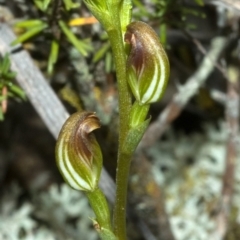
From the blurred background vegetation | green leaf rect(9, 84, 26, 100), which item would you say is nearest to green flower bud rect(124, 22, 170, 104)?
the blurred background vegetation

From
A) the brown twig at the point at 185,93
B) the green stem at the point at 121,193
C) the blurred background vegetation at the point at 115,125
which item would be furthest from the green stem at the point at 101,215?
the brown twig at the point at 185,93

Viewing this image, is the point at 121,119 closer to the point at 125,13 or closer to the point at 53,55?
the point at 125,13

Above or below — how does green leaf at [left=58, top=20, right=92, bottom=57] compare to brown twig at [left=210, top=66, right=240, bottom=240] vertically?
above

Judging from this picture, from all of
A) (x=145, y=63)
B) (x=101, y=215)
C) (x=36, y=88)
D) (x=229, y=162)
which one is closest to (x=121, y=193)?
(x=101, y=215)

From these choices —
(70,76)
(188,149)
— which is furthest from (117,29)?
(188,149)

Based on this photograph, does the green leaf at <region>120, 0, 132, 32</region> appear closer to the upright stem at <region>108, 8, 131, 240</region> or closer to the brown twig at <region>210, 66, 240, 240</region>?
the upright stem at <region>108, 8, 131, 240</region>

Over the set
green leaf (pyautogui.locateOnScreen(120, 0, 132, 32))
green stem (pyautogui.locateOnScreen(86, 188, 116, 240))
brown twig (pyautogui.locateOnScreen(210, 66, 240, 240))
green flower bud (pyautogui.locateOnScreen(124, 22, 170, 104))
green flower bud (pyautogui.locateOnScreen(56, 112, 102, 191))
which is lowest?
brown twig (pyautogui.locateOnScreen(210, 66, 240, 240))

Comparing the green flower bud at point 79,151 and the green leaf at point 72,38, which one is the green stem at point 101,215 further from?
the green leaf at point 72,38
